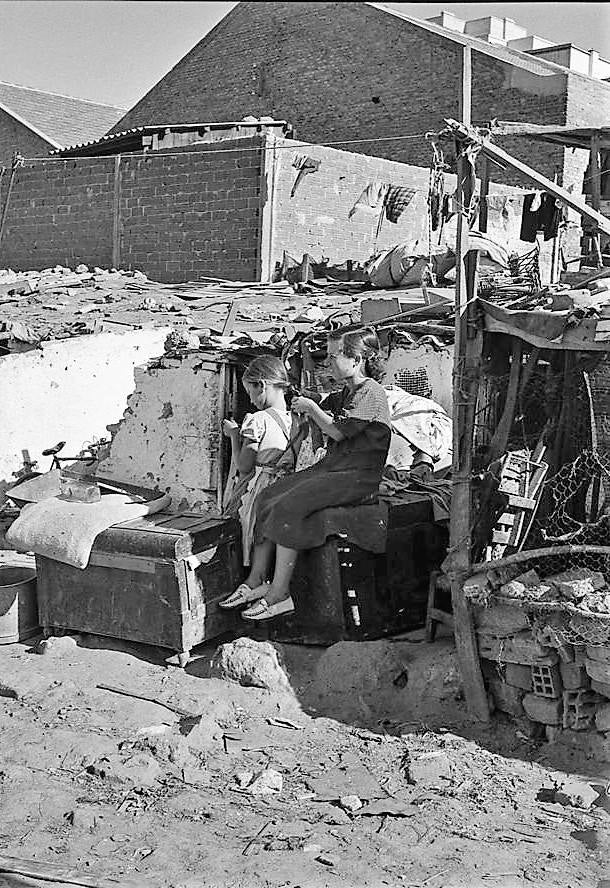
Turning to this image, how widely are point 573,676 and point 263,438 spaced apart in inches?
96.0

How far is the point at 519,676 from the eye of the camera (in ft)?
17.0

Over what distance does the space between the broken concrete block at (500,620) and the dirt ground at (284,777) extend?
1.50 feet

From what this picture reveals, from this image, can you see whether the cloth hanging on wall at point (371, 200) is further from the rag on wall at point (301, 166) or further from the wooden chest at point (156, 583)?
the wooden chest at point (156, 583)

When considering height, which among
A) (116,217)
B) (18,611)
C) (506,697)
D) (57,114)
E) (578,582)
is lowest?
(18,611)

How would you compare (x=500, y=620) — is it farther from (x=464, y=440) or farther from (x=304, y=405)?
(x=304, y=405)

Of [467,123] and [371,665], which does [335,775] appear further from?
[467,123]

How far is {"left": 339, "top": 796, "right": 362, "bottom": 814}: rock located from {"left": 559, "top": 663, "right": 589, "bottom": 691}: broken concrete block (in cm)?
121

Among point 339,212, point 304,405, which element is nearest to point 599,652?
point 304,405

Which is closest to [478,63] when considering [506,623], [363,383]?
[363,383]

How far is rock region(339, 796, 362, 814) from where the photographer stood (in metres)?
4.56

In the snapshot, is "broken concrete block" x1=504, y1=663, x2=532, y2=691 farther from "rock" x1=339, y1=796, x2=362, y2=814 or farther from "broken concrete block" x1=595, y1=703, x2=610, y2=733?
"rock" x1=339, y1=796, x2=362, y2=814

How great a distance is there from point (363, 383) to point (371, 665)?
165 centimetres

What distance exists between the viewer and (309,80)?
73.2 feet

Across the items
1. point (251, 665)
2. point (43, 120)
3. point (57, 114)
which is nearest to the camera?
point (251, 665)
